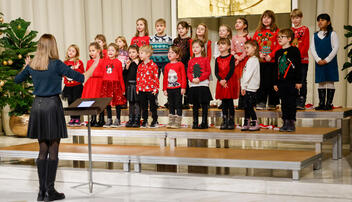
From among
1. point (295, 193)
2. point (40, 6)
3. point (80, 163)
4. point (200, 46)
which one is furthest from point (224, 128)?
point (40, 6)

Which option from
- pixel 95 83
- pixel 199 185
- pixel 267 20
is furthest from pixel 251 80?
pixel 95 83

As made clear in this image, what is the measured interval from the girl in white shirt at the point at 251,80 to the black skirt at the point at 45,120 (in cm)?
242

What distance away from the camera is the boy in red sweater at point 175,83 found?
19.8 ft


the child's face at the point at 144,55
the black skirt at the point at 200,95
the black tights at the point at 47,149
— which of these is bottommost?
the black tights at the point at 47,149

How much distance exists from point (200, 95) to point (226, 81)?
381 mm

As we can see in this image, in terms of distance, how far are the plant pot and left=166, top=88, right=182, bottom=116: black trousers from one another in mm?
3839

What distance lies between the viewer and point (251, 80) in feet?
18.8

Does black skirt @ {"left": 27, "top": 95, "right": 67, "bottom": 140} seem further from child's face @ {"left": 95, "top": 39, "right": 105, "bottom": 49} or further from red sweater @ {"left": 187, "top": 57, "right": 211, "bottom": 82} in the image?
child's face @ {"left": 95, "top": 39, "right": 105, "bottom": 49}

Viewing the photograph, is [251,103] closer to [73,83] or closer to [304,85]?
[304,85]

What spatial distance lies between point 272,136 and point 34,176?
9.48 feet

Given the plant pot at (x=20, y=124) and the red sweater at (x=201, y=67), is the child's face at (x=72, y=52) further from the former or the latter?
the plant pot at (x=20, y=124)

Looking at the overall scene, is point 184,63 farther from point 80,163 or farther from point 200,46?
point 80,163

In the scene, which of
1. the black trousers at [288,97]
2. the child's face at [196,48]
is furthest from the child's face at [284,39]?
the child's face at [196,48]

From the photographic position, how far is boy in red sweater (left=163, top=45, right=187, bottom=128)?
6.04 metres
